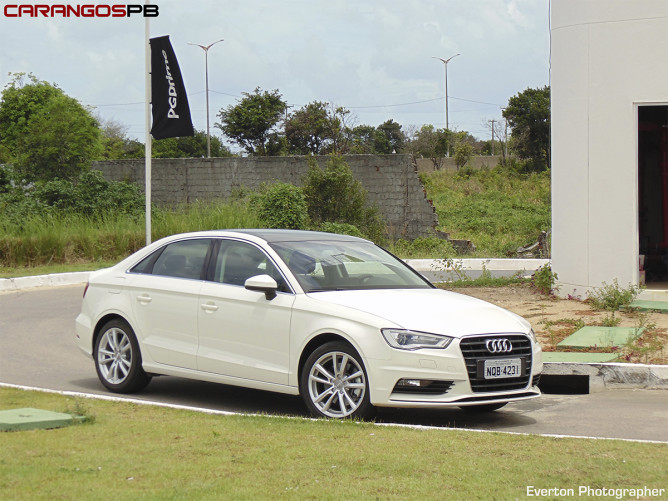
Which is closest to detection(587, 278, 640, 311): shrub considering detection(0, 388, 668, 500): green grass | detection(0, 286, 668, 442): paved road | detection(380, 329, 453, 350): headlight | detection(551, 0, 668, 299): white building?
detection(551, 0, 668, 299): white building

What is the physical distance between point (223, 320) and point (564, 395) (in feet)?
11.9

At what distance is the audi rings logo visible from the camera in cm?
781

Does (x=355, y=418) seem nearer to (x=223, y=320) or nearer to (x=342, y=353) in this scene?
(x=342, y=353)

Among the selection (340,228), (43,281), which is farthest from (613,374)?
(340,228)

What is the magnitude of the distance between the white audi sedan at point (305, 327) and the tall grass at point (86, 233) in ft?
53.0

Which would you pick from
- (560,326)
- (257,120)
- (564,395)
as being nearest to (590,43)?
(560,326)

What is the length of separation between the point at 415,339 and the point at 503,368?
2.67 feet

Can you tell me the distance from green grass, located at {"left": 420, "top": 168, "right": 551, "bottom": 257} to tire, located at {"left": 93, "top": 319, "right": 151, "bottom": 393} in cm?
2118

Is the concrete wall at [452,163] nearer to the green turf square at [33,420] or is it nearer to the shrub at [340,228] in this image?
the shrub at [340,228]

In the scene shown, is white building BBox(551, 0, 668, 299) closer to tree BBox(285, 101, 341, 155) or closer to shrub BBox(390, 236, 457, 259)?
shrub BBox(390, 236, 457, 259)

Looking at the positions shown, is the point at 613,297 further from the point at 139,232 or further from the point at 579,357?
the point at 139,232

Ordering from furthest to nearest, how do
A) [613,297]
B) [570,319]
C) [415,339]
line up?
[613,297], [570,319], [415,339]

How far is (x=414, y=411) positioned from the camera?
8.88 meters

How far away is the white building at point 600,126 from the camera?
15.0 meters
